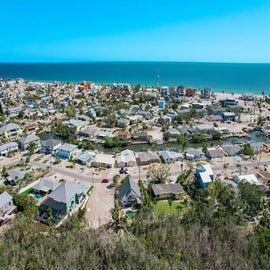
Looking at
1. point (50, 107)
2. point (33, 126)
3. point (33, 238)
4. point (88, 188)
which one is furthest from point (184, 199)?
point (50, 107)

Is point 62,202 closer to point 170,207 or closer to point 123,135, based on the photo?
point 170,207

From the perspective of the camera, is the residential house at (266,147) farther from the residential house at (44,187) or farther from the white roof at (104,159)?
the residential house at (44,187)

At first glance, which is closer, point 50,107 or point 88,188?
point 88,188

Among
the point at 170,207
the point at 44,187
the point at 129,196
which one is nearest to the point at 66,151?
the point at 44,187

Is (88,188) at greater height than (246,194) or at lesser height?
lesser

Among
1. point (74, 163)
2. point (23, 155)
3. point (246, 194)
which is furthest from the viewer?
point (23, 155)

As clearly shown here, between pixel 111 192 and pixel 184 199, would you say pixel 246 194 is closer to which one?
pixel 184 199
